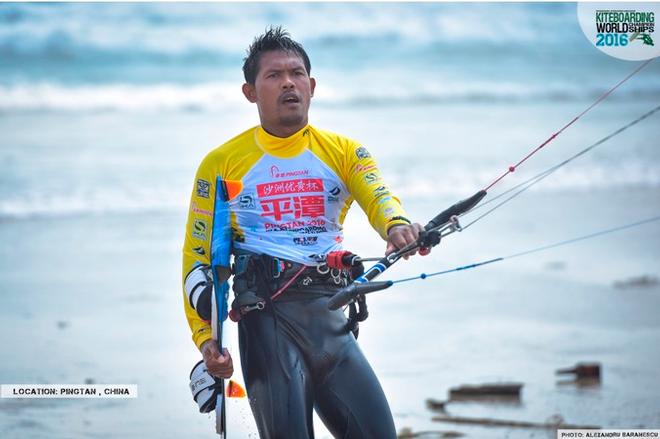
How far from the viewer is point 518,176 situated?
12.4 meters

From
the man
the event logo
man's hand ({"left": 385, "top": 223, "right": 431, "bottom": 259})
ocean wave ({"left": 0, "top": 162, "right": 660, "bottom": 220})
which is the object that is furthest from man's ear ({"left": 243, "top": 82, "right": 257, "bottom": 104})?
ocean wave ({"left": 0, "top": 162, "right": 660, "bottom": 220})

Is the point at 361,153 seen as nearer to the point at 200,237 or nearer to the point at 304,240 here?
the point at 304,240

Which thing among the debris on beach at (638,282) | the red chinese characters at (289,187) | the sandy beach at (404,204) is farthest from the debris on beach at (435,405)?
the debris on beach at (638,282)

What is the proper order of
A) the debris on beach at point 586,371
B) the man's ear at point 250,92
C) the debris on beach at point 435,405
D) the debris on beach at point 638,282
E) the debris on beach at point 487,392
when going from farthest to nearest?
the debris on beach at point 638,282 → the debris on beach at point 586,371 → the debris on beach at point 487,392 → the debris on beach at point 435,405 → the man's ear at point 250,92

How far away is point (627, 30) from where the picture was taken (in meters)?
6.02

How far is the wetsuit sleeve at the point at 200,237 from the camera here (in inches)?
166

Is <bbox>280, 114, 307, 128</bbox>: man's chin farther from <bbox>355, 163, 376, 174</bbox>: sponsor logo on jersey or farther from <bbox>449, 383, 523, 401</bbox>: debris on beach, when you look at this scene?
<bbox>449, 383, 523, 401</bbox>: debris on beach

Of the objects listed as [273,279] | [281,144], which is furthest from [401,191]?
[273,279]

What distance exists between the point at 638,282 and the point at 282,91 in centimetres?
538

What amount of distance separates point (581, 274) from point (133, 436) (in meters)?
4.44

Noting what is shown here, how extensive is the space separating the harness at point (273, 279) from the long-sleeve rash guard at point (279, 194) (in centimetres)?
3

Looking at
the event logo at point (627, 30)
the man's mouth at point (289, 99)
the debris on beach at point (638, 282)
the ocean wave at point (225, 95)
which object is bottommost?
the man's mouth at point (289, 99)

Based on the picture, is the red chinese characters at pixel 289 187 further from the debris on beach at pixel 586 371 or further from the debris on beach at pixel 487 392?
the debris on beach at pixel 586 371

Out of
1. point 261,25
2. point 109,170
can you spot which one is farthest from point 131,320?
point 261,25
